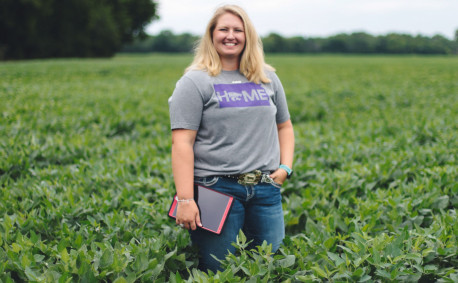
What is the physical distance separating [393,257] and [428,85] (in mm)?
15836

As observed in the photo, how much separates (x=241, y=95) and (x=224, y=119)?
211mm

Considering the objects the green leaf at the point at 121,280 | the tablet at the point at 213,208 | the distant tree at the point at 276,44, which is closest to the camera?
the green leaf at the point at 121,280

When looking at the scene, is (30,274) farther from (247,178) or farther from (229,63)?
(229,63)

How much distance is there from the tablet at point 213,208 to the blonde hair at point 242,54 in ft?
2.63

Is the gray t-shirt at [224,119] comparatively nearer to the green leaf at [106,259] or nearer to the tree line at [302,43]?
the green leaf at [106,259]

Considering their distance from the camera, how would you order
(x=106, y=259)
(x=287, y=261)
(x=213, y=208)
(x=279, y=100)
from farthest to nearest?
(x=279, y=100)
(x=213, y=208)
(x=287, y=261)
(x=106, y=259)

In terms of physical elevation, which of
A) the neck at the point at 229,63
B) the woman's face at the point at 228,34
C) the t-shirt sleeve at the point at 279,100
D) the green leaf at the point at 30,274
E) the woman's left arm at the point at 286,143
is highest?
the woman's face at the point at 228,34

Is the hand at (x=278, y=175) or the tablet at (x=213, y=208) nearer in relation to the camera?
the tablet at (x=213, y=208)

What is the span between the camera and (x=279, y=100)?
3090 millimetres

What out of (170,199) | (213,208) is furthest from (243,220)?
(170,199)

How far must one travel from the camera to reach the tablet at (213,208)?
8.77 ft

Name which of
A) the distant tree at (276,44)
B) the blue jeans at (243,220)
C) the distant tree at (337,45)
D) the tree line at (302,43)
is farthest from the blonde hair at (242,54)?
the distant tree at (337,45)

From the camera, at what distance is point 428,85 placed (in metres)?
16.4

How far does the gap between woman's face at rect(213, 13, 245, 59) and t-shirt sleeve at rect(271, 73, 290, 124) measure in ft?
1.30
